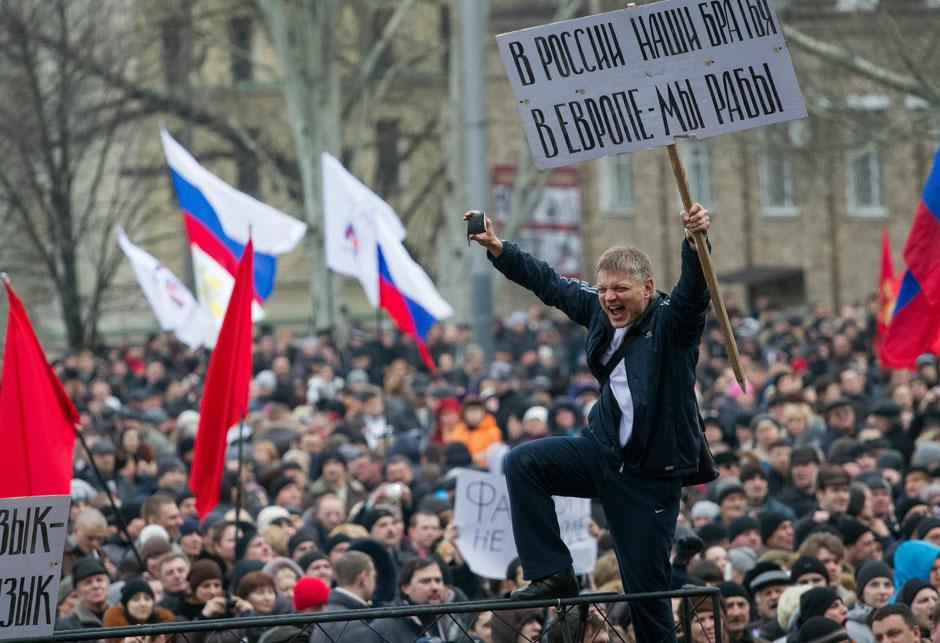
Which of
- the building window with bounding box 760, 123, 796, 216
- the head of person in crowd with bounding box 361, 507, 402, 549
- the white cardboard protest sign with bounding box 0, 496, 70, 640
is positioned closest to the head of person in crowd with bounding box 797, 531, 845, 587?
the head of person in crowd with bounding box 361, 507, 402, 549

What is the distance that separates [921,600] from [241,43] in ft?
118

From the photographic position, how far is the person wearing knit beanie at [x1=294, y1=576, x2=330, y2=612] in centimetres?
886

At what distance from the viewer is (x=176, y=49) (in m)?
31.4

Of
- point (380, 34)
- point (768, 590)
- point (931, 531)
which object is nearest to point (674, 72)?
point (768, 590)

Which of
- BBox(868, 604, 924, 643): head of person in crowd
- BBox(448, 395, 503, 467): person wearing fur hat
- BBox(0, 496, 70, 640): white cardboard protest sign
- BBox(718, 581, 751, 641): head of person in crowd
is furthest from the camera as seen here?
BBox(448, 395, 503, 467): person wearing fur hat

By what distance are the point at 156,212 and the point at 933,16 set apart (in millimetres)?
13067

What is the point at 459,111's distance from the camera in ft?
98.5

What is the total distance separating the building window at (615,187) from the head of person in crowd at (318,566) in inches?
1248

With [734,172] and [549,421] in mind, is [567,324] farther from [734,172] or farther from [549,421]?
[549,421]

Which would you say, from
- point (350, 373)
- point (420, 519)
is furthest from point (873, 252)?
point (420, 519)

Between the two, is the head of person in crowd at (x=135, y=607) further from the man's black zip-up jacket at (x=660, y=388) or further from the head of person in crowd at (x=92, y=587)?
the man's black zip-up jacket at (x=660, y=388)

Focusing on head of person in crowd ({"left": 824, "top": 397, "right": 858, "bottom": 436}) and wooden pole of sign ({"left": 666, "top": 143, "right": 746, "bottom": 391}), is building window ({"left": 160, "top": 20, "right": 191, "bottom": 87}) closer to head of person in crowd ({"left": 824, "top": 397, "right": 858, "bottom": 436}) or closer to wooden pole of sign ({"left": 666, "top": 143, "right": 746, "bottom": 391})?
head of person in crowd ({"left": 824, "top": 397, "right": 858, "bottom": 436})

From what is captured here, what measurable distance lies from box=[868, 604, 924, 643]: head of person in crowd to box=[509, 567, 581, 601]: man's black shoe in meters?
1.94

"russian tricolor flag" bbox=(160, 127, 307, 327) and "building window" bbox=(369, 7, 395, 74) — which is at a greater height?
"building window" bbox=(369, 7, 395, 74)
